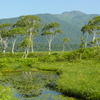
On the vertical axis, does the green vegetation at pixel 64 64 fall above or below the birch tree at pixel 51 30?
below

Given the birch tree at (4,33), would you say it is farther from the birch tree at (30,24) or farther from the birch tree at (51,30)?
the birch tree at (51,30)

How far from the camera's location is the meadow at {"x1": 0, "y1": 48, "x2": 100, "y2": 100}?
70.5 feet

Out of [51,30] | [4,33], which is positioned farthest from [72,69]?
[51,30]

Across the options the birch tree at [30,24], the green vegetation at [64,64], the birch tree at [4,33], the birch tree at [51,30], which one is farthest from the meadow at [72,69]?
the birch tree at [4,33]

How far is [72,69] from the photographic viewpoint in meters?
37.8

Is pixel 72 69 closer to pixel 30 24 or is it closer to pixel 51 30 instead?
pixel 30 24

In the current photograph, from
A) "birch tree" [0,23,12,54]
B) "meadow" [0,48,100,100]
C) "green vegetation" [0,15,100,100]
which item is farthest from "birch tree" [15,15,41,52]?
"meadow" [0,48,100,100]

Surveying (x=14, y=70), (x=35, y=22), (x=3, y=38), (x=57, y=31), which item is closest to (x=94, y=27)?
(x=57, y=31)

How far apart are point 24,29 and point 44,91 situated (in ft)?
202

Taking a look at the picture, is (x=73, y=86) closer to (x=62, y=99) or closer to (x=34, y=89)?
(x=62, y=99)

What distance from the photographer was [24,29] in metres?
84.5

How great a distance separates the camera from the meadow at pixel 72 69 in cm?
2149

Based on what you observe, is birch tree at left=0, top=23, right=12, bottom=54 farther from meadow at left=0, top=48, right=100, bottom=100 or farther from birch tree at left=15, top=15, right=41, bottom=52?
meadow at left=0, top=48, right=100, bottom=100

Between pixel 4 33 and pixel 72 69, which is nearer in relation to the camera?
pixel 72 69
